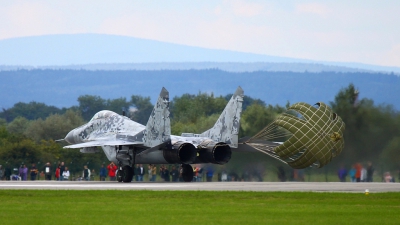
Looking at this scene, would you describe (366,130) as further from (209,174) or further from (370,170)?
(209,174)

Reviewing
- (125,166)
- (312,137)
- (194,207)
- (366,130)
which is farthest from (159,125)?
(194,207)

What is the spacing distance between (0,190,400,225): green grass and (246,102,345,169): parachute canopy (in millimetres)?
8021

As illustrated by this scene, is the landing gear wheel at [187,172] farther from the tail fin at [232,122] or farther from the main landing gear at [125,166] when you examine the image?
the main landing gear at [125,166]

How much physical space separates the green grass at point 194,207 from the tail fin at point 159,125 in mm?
9998

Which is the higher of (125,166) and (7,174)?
(125,166)

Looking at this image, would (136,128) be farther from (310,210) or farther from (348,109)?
(310,210)

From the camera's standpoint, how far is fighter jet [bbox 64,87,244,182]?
38031 millimetres

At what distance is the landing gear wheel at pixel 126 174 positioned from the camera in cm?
3934

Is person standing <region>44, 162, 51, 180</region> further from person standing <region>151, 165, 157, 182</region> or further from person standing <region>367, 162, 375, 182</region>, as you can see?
person standing <region>367, 162, 375, 182</region>

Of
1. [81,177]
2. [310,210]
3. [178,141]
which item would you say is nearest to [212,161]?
[178,141]

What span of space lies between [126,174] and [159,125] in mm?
3257

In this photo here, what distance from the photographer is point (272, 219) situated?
1823 cm

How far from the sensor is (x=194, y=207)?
21.4 meters

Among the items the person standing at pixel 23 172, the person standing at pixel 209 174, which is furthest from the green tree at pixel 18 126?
the person standing at pixel 209 174
